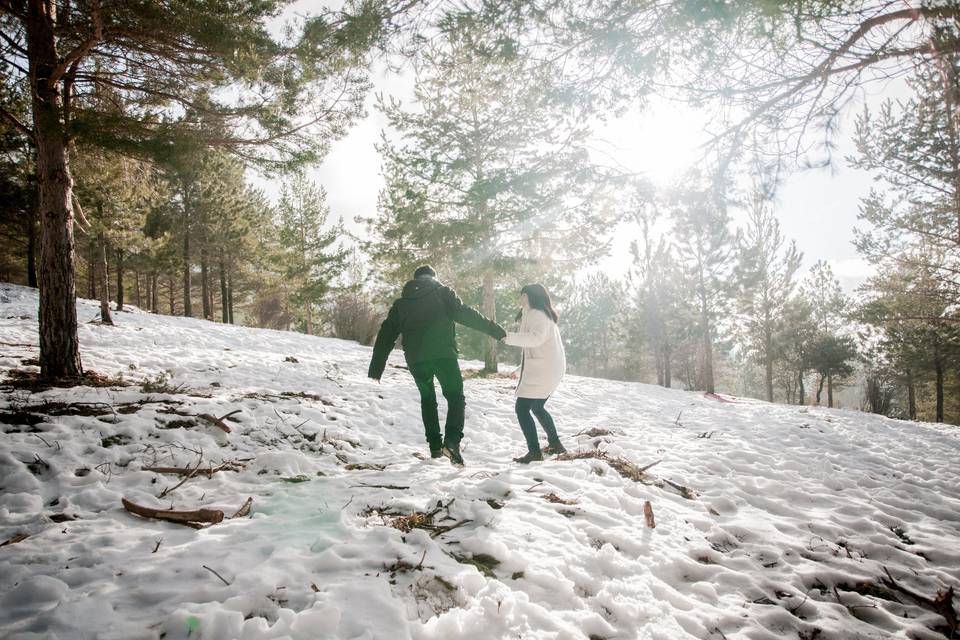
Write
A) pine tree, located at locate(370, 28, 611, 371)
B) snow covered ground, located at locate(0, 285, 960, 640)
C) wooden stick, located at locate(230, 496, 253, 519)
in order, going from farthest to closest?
pine tree, located at locate(370, 28, 611, 371)
wooden stick, located at locate(230, 496, 253, 519)
snow covered ground, located at locate(0, 285, 960, 640)

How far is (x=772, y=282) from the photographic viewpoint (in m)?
21.8

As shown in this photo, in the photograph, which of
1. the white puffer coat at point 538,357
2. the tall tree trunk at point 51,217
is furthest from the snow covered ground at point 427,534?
the tall tree trunk at point 51,217

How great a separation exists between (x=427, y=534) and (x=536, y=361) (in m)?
2.26

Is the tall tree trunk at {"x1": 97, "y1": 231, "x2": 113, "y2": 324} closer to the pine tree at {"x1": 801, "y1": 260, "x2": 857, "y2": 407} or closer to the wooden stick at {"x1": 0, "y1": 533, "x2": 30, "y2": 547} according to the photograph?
the wooden stick at {"x1": 0, "y1": 533, "x2": 30, "y2": 547}

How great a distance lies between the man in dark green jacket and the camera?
414 cm

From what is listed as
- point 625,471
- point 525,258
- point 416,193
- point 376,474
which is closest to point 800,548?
point 625,471

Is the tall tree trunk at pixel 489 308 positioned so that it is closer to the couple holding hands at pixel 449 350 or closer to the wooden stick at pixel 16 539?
the couple holding hands at pixel 449 350

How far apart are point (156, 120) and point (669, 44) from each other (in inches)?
267

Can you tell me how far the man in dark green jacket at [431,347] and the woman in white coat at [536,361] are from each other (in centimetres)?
43

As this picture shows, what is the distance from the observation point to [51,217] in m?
5.45

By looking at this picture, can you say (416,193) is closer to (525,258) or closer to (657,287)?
(525,258)

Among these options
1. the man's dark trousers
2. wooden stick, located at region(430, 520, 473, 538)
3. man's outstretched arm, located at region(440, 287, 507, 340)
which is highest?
man's outstretched arm, located at region(440, 287, 507, 340)

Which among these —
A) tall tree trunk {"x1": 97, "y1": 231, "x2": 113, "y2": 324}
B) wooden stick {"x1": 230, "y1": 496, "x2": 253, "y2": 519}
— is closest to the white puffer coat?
wooden stick {"x1": 230, "y1": 496, "x2": 253, "y2": 519}

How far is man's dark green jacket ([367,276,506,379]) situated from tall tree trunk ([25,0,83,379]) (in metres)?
4.86
